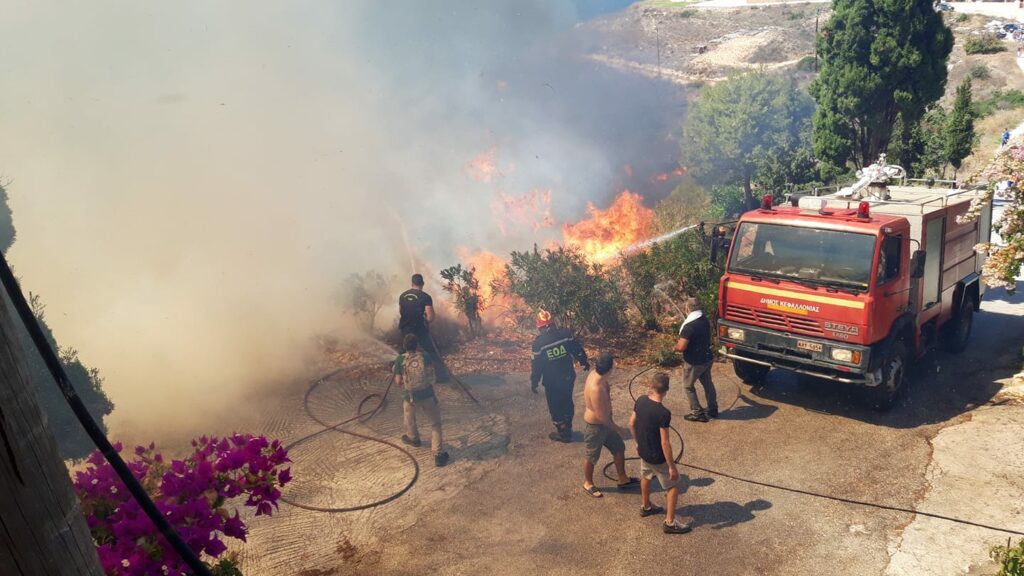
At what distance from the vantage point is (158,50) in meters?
14.3

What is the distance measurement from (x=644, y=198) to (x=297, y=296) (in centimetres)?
1444

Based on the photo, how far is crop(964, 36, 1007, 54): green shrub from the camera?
163ft

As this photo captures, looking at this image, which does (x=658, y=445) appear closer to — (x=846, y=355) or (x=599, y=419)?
(x=599, y=419)

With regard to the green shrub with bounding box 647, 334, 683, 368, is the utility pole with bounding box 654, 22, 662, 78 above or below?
above

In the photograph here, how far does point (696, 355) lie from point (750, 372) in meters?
1.80

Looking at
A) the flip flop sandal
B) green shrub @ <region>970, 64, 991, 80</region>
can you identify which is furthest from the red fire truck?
green shrub @ <region>970, 64, 991, 80</region>

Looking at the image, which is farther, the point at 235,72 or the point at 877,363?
the point at 235,72

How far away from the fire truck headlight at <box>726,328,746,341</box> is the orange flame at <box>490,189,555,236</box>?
997cm

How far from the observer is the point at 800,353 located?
9.05m

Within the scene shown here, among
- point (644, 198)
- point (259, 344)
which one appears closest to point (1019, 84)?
point (644, 198)

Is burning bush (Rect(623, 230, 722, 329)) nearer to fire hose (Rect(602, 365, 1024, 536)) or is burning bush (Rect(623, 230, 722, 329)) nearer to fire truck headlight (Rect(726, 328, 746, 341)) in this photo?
fire truck headlight (Rect(726, 328, 746, 341))

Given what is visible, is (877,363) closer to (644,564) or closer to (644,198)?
(644,564)

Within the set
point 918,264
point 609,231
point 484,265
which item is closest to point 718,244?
point 918,264

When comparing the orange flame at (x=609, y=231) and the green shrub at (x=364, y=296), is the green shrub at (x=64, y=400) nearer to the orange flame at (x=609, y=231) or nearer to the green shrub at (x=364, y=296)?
the green shrub at (x=364, y=296)
